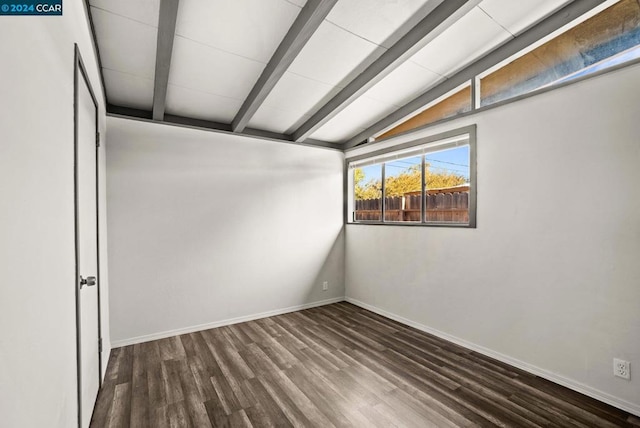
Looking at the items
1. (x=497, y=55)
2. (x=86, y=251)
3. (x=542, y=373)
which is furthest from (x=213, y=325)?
(x=497, y=55)

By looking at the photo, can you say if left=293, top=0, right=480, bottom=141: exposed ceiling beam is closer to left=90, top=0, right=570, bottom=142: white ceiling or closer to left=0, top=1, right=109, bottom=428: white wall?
left=90, top=0, right=570, bottom=142: white ceiling

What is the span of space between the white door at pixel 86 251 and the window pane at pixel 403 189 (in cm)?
309

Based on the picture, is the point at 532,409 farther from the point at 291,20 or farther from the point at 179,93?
the point at 179,93

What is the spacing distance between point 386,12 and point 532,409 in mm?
2930

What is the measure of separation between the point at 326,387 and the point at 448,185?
232 cm

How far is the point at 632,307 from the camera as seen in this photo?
197cm

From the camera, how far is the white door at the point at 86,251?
5.12ft

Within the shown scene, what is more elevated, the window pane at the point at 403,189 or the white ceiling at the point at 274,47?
the white ceiling at the point at 274,47

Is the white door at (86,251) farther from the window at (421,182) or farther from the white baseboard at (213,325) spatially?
the window at (421,182)

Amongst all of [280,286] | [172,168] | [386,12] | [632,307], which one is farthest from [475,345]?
[172,168]

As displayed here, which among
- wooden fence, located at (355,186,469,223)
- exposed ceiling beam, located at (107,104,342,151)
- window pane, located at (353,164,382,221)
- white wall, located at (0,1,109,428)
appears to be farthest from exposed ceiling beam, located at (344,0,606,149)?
white wall, located at (0,1,109,428)

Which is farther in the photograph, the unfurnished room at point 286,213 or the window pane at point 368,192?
the window pane at point 368,192

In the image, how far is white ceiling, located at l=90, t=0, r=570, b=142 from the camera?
2023 millimetres

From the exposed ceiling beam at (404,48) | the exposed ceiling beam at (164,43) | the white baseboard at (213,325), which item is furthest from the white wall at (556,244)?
the exposed ceiling beam at (164,43)
